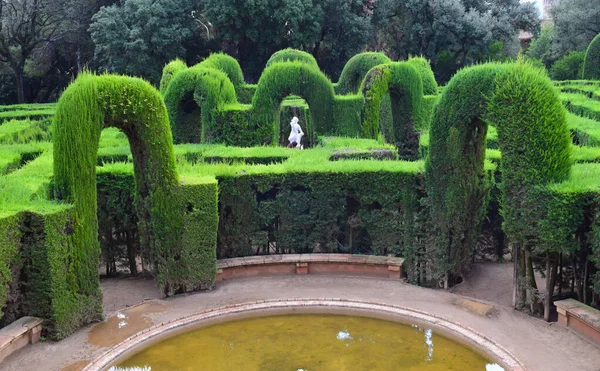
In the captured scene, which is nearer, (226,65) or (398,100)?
(398,100)

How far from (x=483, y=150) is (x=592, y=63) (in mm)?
28371

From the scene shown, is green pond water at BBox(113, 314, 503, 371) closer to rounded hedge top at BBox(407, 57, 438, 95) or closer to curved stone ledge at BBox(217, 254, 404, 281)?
curved stone ledge at BBox(217, 254, 404, 281)

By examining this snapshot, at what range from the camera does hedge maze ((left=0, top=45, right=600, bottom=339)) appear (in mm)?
9945

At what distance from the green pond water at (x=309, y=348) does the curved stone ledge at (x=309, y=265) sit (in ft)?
7.52

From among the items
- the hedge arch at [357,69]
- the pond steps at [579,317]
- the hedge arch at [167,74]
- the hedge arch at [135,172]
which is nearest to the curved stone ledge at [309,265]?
the hedge arch at [135,172]

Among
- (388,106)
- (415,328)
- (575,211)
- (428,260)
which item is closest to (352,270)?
(428,260)

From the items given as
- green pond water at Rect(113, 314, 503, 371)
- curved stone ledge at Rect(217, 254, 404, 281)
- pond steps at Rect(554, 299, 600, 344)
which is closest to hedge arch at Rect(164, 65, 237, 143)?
curved stone ledge at Rect(217, 254, 404, 281)

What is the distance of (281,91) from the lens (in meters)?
19.9

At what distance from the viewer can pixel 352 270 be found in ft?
43.3

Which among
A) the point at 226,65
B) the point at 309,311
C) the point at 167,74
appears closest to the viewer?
the point at 309,311

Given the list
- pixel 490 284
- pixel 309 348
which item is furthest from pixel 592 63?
pixel 309 348

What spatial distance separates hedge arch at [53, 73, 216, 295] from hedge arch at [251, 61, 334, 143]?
333 inches

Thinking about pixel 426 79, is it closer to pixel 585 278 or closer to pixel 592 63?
pixel 592 63

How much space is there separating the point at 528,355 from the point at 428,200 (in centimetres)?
389
